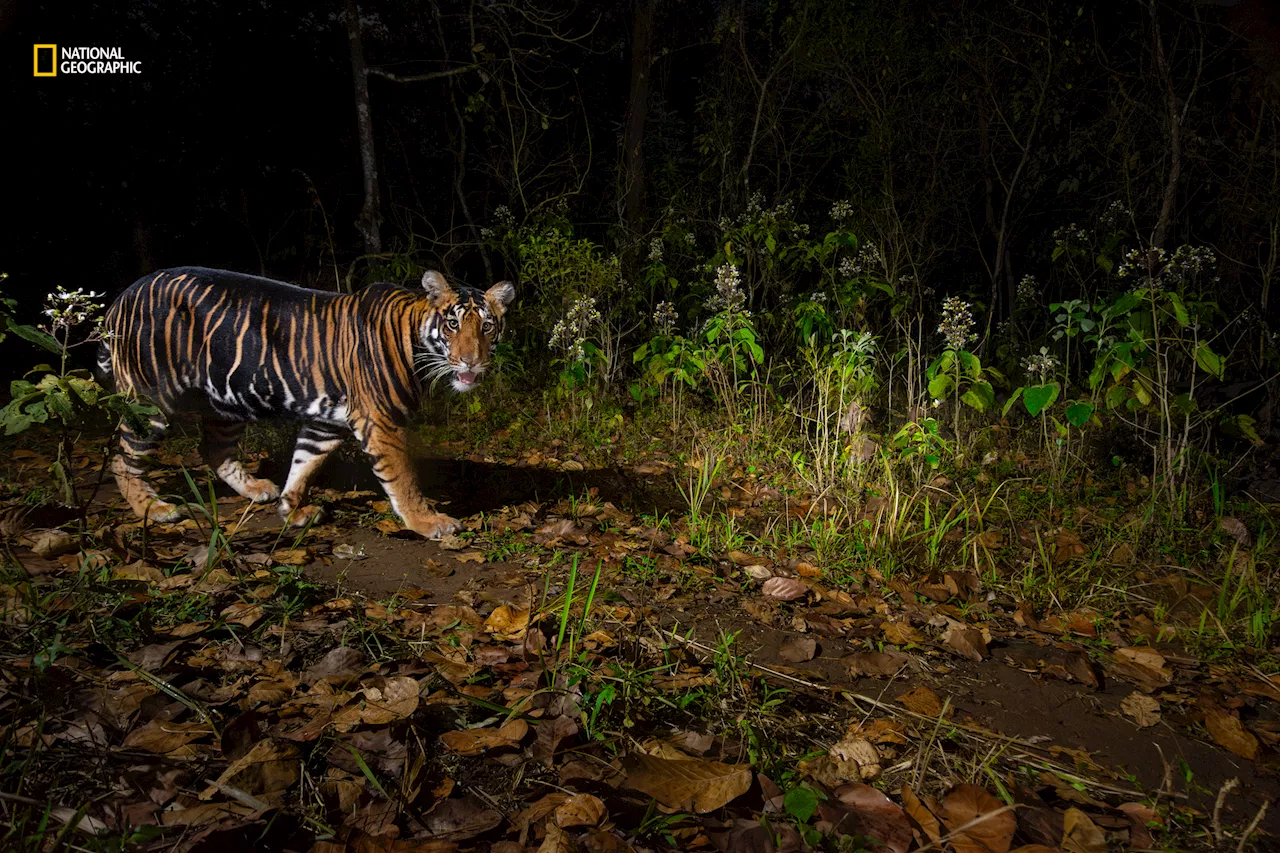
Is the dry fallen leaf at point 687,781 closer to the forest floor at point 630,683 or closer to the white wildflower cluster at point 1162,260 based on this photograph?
the forest floor at point 630,683

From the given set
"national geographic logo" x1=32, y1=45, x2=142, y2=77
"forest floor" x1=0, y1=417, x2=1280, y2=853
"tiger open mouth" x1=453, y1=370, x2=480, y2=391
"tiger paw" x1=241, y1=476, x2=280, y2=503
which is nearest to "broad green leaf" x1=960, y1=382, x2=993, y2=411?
"forest floor" x1=0, y1=417, x2=1280, y2=853

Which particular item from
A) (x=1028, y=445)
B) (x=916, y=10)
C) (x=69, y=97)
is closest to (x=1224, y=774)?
(x=1028, y=445)

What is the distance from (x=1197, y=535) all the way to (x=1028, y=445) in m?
1.52

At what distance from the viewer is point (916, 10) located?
8.01m

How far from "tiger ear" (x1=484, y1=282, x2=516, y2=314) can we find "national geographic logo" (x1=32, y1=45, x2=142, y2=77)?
5.85 metres

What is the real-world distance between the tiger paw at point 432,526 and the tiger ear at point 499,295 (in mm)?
1069

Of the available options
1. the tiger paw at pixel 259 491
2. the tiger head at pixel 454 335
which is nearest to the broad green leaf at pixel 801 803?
the tiger head at pixel 454 335

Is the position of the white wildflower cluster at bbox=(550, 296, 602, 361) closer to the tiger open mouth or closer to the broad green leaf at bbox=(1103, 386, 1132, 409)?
the tiger open mouth

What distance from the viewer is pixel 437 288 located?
365cm

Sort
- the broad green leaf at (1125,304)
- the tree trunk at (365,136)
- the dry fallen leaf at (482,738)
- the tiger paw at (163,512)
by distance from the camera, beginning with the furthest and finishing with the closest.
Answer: the tree trunk at (365,136), the broad green leaf at (1125,304), the tiger paw at (163,512), the dry fallen leaf at (482,738)

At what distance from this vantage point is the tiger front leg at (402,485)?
356 centimetres

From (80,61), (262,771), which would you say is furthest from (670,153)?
(262,771)

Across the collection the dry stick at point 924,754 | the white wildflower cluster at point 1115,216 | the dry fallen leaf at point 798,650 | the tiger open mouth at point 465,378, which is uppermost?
the white wildflower cluster at point 1115,216

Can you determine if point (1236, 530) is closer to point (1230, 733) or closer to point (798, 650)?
point (1230, 733)
